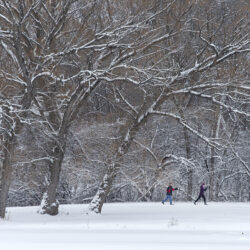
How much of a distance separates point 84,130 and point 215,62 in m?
5.98

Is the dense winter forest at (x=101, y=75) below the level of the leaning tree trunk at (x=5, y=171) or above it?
above

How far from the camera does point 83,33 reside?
677 inches

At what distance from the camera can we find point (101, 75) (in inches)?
663

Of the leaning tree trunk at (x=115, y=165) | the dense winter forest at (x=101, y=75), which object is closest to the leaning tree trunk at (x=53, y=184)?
the dense winter forest at (x=101, y=75)

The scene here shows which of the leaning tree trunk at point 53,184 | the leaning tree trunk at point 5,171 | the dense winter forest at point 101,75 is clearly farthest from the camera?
the leaning tree trunk at point 53,184

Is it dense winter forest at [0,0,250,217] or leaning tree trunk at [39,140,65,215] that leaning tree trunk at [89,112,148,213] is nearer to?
dense winter forest at [0,0,250,217]

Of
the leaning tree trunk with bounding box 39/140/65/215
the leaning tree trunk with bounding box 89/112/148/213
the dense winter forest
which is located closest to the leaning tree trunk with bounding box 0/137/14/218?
the dense winter forest

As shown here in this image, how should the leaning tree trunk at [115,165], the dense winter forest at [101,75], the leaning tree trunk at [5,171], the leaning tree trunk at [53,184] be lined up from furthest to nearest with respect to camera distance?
the leaning tree trunk at [115,165]
the leaning tree trunk at [53,184]
the dense winter forest at [101,75]
the leaning tree trunk at [5,171]

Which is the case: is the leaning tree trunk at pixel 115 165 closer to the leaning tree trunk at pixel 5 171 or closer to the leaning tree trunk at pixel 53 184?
the leaning tree trunk at pixel 53 184

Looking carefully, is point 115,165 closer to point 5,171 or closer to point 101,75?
point 101,75

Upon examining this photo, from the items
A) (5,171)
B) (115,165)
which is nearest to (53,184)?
(115,165)

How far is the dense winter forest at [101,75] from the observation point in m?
15.8

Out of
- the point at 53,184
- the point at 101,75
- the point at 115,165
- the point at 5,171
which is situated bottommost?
the point at 53,184

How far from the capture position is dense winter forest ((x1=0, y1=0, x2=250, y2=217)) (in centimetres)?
1584
